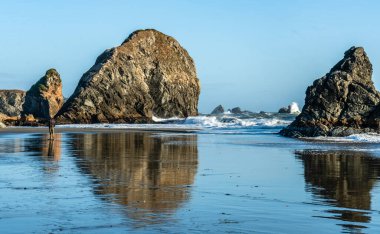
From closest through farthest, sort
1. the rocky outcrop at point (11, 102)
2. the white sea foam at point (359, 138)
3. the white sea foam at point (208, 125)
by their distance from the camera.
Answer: the white sea foam at point (359, 138), the white sea foam at point (208, 125), the rocky outcrop at point (11, 102)

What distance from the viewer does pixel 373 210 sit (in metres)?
11.0

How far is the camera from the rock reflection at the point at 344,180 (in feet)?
35.4

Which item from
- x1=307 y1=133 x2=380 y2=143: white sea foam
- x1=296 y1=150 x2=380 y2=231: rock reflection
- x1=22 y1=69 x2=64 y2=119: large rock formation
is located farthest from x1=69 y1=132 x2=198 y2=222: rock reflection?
x1=22 y1=69 x2=64 y2=119: large rock formation

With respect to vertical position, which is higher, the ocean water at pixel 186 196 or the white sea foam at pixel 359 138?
the white sea foam at pixel 359 138

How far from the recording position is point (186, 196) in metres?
12.3

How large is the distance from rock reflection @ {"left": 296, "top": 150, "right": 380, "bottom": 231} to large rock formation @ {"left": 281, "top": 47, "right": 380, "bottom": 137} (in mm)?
18616

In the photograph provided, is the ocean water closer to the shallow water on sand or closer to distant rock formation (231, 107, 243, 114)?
the shallow water on sand

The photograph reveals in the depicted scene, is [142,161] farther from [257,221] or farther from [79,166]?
[257,221]

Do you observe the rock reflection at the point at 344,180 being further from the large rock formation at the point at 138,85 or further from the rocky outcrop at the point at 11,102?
the rocky outcrop at the point at 11,102

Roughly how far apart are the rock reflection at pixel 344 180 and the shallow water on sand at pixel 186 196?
25 mm

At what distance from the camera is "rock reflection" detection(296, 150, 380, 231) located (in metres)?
10.8

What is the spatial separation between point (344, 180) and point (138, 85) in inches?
4100

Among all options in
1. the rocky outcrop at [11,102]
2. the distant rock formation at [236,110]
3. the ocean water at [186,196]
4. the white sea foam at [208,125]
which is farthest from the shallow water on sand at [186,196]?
the rocky outcrop at [11,102]

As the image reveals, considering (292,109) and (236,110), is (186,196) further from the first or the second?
(236,110)
